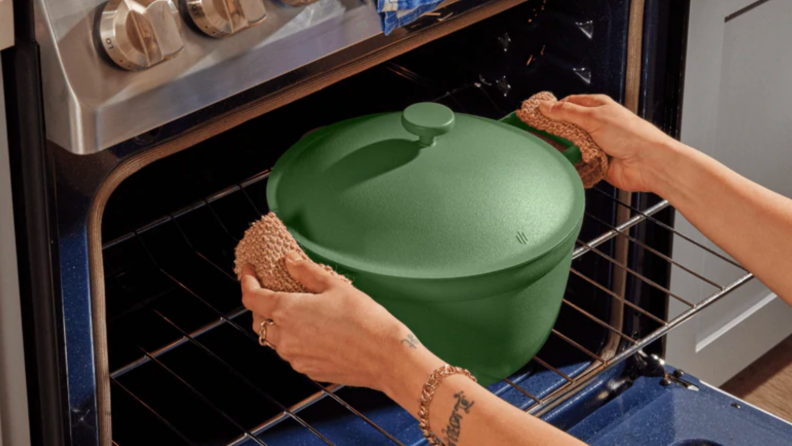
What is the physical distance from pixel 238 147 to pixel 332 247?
1.47 ft

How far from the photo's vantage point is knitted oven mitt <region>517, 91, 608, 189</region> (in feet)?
3.58

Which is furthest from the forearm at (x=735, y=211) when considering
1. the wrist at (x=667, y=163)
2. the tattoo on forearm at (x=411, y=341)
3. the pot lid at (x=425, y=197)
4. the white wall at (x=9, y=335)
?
the white wall at (x=9, y=335)

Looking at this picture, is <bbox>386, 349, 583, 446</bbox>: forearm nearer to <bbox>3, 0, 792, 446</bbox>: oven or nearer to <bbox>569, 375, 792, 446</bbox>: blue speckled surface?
<bbox>3, 0, 792, 446</bbox>: oven

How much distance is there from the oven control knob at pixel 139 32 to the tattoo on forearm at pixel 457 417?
37 centimetres

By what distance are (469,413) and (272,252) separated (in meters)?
0.22

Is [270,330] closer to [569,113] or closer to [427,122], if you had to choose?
[427,122]

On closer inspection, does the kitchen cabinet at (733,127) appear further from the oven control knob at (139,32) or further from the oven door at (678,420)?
the oven control knob at (139,32)

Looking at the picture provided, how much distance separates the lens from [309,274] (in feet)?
2.82

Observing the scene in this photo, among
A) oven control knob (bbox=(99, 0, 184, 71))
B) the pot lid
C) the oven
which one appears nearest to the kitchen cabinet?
the oven

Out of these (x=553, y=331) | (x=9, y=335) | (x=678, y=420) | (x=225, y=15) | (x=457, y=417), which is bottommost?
(x=678, y=420)

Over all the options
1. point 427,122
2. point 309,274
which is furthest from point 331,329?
point 427,122

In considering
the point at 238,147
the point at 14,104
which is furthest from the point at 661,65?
the point at 14,104

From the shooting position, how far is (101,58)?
2.36 ft

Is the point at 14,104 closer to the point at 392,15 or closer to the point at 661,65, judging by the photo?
the point at 392,15
